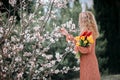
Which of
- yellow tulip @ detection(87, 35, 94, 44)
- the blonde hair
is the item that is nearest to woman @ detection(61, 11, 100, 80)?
the blonde hair

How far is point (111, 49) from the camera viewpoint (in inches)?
551

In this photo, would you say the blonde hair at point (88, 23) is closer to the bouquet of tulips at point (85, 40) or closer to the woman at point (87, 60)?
the woman at point (87, 60)

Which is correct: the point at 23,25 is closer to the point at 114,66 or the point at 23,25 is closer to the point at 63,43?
the point at 63,43

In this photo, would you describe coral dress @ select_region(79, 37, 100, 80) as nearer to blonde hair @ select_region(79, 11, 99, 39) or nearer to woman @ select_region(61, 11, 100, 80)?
woman @ select_region(61, 11, 100, 80)

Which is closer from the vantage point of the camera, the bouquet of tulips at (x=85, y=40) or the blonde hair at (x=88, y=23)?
the bouquet of tulips at (x=85, y=40)

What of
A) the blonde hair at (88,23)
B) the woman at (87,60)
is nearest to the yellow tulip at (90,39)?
the woman at (87,60)

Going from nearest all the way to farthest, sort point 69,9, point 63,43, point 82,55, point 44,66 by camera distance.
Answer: point 82,55, point 44,66, point 63,43, point 69,9

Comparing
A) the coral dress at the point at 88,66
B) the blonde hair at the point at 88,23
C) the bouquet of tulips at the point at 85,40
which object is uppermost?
the blonde hair at the point at 88,23

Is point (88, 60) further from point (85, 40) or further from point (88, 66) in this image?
point (85, 40)

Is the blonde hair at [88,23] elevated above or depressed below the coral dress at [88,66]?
above

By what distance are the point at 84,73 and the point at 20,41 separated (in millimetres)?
1237

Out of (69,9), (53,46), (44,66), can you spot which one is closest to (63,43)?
(53,46)

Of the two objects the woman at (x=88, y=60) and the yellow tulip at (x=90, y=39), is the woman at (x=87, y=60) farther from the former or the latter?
the yellow tulip at (x=90, y=39)

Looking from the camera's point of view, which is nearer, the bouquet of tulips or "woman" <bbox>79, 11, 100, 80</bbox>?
the bouquet of tulips
